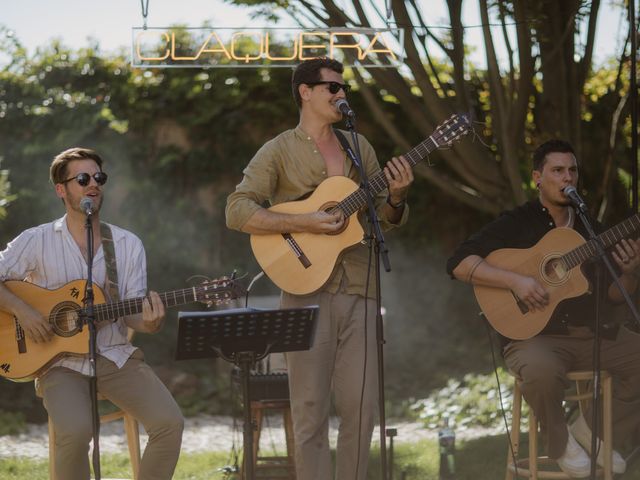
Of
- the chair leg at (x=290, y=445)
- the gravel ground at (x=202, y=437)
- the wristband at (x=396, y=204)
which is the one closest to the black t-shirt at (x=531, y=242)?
the wristband at (x=396, y=204)

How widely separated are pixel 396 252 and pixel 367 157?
5.47 meters

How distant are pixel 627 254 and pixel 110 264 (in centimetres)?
268

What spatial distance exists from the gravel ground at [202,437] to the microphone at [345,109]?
335cm

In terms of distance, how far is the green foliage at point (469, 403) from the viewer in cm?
834

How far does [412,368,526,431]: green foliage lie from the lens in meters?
8.34

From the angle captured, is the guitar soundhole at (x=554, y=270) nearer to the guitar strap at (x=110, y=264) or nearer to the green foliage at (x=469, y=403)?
the guitar strap at (x=110, y=264)

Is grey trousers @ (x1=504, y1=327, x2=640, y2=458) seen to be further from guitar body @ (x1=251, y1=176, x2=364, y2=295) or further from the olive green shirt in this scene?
guitar body @ (x1=251, y1=176, x2=364, y2=295)

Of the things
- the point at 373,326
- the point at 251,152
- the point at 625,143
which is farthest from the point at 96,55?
the point at 373,326

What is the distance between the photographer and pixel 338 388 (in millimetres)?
4734

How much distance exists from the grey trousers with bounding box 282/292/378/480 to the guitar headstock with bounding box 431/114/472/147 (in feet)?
2.80

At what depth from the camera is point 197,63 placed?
6.16 m

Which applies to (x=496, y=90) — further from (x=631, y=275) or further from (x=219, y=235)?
(x=219, y=235)

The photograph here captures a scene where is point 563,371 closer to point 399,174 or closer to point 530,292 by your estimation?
point 530,292

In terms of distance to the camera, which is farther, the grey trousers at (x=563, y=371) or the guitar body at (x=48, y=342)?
the grey trousers at (x=563, y=371)
